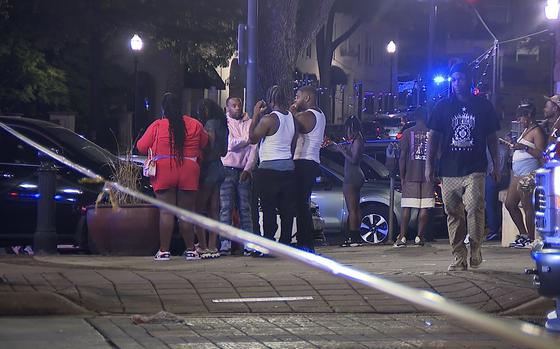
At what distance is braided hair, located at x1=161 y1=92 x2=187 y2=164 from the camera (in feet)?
33.8

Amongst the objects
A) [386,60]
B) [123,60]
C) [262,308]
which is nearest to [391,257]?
[262,308]

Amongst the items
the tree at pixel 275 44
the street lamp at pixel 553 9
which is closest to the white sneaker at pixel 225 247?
the tree at pixel 275 44

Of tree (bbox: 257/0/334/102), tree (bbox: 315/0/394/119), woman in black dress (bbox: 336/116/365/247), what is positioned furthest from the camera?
tree (bbox: 315/0/394/119)

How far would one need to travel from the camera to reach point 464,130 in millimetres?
9078

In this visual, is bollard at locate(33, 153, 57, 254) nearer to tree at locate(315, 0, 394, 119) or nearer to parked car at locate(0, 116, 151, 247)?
parked car at locate(0, 116, 151, 247)

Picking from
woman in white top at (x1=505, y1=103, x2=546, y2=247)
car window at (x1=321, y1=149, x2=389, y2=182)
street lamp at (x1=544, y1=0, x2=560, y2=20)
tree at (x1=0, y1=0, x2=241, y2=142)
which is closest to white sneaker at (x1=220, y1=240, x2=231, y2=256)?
woman in white top at (x1=505, y1=103, x2=546, y2=247)

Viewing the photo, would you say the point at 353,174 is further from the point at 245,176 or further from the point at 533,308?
the point at 533,308

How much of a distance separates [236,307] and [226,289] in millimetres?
353

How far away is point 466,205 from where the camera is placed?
30.1 feet

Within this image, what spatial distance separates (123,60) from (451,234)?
2659 cm

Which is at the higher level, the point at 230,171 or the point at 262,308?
the point at 230,171

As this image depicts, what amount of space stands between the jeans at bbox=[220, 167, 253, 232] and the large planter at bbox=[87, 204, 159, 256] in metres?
0.73

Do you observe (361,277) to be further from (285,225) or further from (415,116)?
(415,116)

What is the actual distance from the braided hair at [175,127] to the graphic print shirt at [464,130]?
258cm
